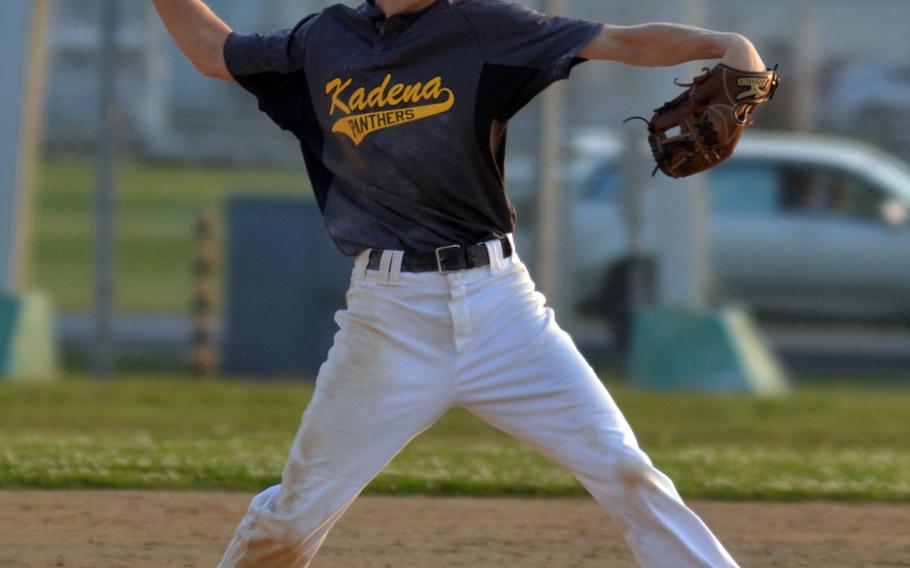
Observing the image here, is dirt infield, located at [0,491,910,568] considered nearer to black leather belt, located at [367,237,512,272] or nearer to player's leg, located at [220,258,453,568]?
player's leg, located at [220,258,453,568]

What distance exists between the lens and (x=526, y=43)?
425 centimetres

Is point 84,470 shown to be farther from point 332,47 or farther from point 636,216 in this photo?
point 636,216

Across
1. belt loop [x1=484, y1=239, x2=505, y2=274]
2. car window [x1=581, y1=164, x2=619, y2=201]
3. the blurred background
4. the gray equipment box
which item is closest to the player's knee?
belt loop [x1=484, y1=239, x2=505, y2=274]

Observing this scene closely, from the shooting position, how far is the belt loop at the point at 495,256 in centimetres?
429

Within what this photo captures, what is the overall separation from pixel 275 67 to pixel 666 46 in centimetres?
113

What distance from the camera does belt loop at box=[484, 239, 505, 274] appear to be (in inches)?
169

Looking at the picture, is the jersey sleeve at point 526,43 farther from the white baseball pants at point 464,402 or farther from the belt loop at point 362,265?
the belt loop at point 362,265

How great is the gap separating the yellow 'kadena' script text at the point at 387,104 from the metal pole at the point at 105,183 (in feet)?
25.5

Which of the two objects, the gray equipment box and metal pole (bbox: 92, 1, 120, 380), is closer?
metal pole (bbox: 92, 1, 120, 380)

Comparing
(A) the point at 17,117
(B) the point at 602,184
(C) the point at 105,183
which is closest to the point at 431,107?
(C) the point at 105,183

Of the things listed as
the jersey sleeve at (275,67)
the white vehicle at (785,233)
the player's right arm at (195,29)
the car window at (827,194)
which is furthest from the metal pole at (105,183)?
the jersey sleeve at (275,67)

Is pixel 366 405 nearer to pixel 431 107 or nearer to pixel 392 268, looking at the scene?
pixel 392 268

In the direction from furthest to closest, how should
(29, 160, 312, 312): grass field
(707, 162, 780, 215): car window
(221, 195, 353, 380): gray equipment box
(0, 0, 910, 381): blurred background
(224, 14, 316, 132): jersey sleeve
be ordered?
(29, 160, 312, 312): grass field, (707, 162, 780, 215): car window, (221, 195, 353, 380): gray equipment box, (0, 0, 910, 381): blurred background, (224, 14, 316, 132): jersey sleeve

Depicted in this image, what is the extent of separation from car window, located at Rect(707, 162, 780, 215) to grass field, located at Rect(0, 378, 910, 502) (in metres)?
2.82
